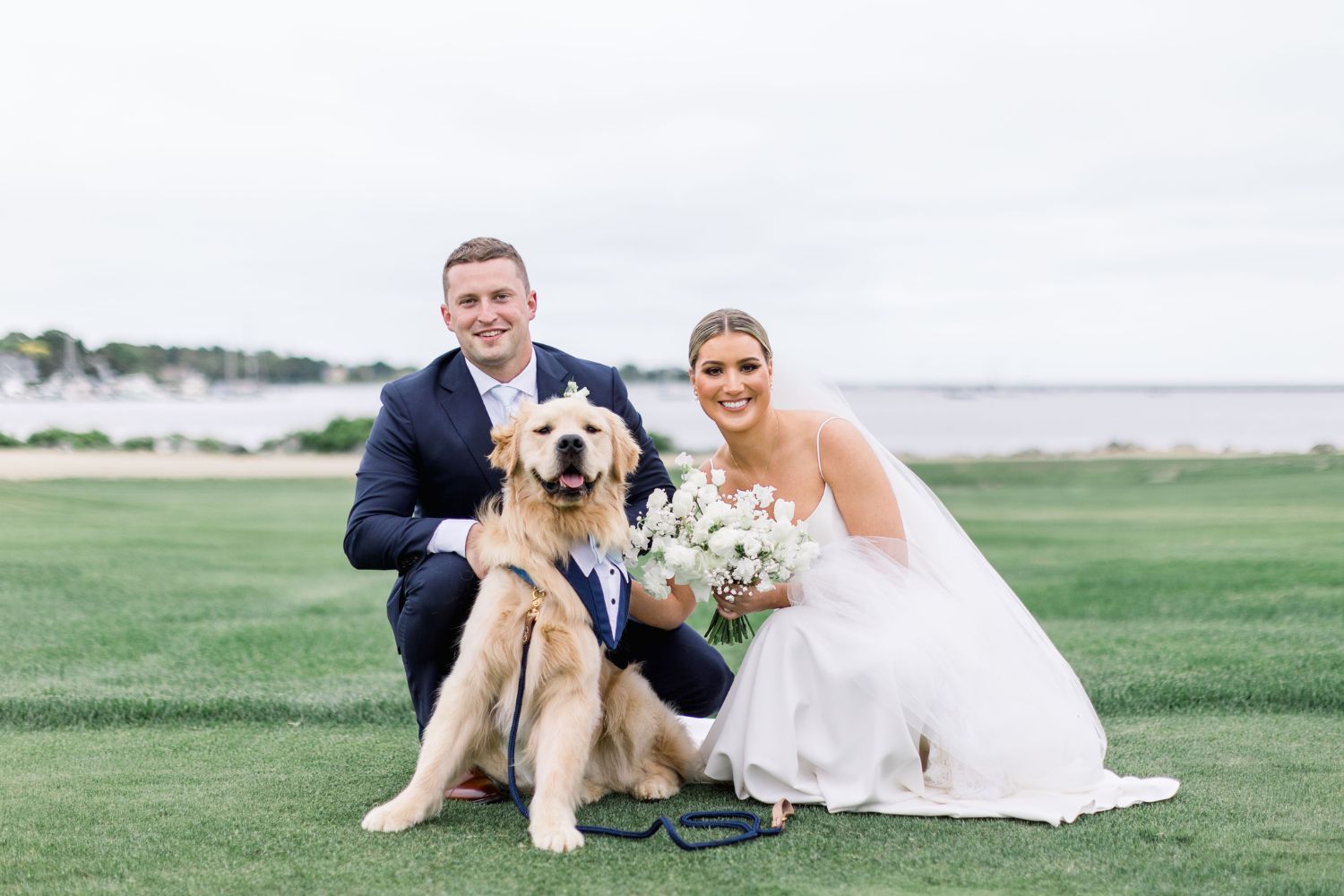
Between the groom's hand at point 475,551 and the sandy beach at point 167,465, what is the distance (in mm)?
20423

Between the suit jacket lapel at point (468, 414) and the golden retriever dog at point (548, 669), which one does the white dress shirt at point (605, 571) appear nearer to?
the golden retriever dog at point (548, 669)

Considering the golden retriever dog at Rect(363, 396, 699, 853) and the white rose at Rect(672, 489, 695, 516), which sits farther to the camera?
the white rose at Rect(672, 489, 695, 516)

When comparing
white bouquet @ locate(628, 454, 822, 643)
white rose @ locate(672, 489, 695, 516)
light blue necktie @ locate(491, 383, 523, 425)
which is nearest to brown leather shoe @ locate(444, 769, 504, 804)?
white bouquet @ locate(628, 454, 822, 643)

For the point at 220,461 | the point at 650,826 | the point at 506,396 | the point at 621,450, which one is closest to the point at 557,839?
the point at 650,826

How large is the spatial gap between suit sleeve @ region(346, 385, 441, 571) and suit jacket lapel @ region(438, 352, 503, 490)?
0.18 m

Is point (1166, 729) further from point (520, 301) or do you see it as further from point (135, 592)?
point (135, 592)

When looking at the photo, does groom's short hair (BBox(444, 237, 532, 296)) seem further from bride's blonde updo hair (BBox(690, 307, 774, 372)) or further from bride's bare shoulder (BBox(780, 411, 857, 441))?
bride's bare shoulder (BBox(780, 411, 857, 441))

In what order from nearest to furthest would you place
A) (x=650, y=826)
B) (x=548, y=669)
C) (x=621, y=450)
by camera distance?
1. (x=650, y=826)
2. (x=548, y=669)
3. (x=621, y=450)

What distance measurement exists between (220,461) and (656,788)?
95.9 feet

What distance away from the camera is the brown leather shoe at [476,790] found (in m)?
4.01

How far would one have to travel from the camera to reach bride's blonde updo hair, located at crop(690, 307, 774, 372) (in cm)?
425

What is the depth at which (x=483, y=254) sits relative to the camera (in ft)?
14.4

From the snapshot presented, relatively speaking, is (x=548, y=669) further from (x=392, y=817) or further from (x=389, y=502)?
(x=389, y=502)

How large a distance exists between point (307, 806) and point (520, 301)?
2.08 m
